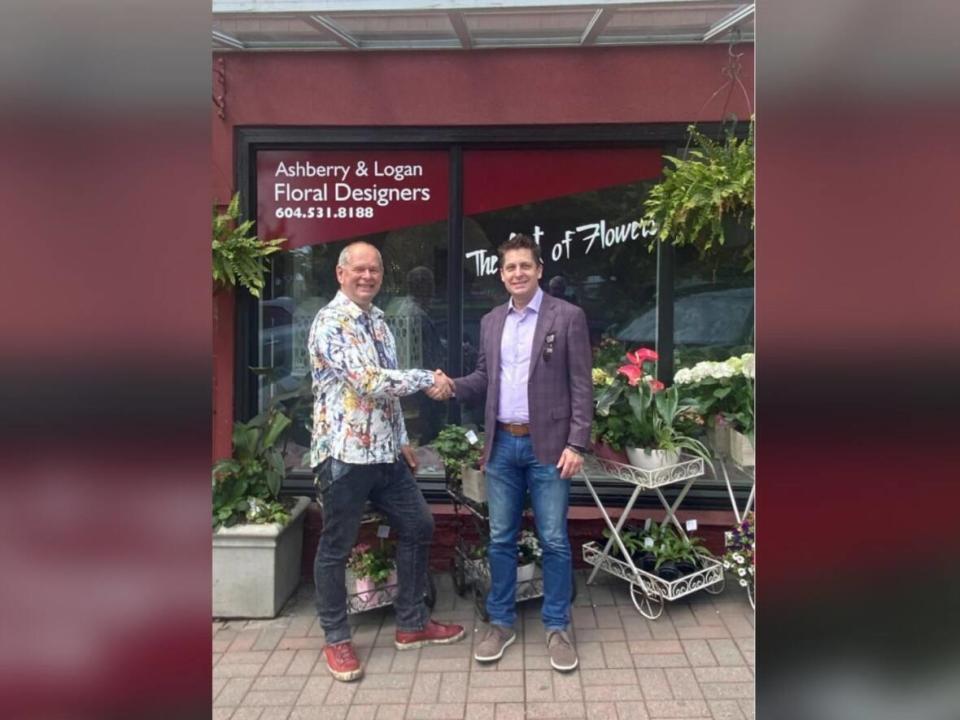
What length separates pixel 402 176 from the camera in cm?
443

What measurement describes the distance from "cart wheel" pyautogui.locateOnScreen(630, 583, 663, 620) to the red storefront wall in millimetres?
2495

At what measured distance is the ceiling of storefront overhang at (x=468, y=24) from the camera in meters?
3.45

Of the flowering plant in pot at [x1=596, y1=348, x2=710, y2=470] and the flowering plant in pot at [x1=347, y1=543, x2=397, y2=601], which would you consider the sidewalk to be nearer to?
the flowering plant in pot at [x1=347, y1=543, x2=397, y2=601]

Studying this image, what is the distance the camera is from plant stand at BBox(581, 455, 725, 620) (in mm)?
3680

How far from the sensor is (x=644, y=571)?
3.83 meters

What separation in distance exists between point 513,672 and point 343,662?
76cm

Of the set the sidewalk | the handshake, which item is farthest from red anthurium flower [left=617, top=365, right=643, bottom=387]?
the sidewalk

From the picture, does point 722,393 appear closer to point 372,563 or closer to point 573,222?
point 573,222

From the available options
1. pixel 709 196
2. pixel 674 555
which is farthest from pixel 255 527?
pixel 709 196
